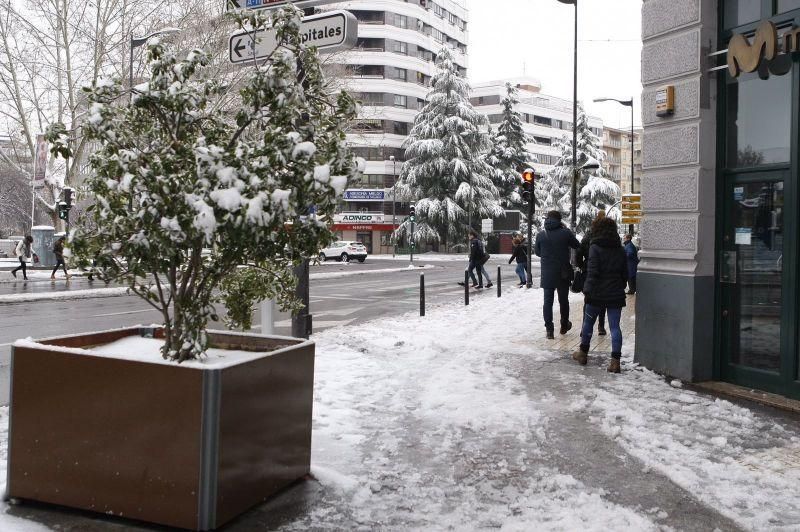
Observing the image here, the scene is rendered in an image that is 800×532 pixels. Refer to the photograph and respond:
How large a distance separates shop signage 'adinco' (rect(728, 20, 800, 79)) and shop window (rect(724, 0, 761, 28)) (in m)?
0.36

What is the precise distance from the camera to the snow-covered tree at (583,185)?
58.8 m

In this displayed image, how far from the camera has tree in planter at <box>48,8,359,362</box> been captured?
3.50 metres

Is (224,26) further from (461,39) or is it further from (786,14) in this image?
(461,39)

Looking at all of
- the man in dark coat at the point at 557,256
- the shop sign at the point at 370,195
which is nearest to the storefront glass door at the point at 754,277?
the man in dark coat at the point at 557,256

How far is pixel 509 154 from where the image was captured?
6544 centimetres

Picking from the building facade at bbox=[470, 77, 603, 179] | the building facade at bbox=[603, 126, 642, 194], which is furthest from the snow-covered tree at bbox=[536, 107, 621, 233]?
the building facade at bbox=[603, 126, 642, 194]

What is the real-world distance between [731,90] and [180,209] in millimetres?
6206

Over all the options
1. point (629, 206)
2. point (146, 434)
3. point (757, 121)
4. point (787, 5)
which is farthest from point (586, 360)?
point (629, 206)

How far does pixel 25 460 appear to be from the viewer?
382 centimetres

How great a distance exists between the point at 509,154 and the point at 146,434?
63.9 m

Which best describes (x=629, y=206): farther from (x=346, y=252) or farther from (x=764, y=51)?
(x=346, y=252)

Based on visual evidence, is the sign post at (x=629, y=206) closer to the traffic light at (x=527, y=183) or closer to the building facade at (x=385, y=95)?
the traffic light at (x=527, y=183)

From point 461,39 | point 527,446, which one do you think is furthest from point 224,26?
point 461,39

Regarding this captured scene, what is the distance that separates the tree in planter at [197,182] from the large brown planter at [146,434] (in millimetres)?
388
